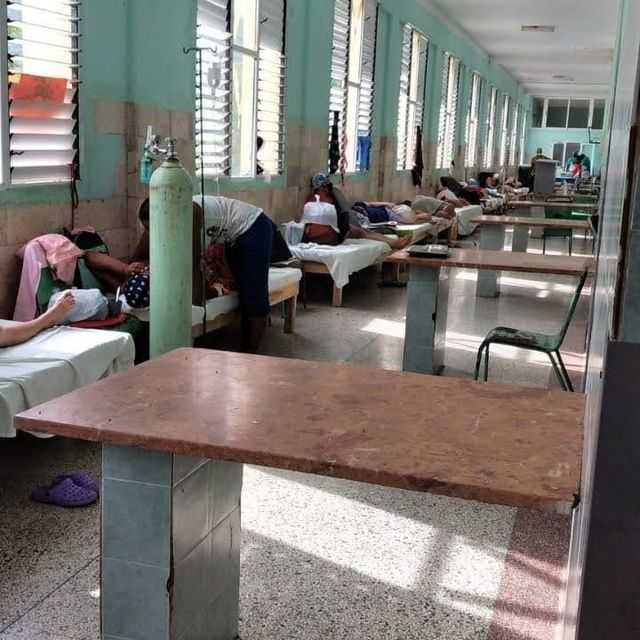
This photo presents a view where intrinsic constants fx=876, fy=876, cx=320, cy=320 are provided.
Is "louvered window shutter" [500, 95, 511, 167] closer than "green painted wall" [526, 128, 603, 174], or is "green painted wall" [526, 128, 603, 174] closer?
"louvered window shutter" [500, 95, 511, 167]

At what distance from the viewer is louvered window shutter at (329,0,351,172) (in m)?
10.2

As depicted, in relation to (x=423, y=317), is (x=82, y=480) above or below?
below

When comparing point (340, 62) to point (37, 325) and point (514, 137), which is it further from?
point (514, 137)

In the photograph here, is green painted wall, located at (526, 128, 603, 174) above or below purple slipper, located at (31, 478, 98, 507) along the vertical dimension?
above

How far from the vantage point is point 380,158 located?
12492 millimetres

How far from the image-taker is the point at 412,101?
46.4ft

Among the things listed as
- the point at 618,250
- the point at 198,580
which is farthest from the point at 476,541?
the point at 618,250

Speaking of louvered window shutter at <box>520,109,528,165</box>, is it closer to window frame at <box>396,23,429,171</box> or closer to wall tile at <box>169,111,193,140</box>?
window frame at <box>396,23,429,171</box>

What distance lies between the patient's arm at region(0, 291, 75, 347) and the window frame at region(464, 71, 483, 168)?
1583cm

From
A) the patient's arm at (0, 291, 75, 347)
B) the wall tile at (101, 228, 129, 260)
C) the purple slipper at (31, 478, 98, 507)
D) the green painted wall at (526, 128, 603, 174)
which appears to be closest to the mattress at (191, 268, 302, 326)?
the wall tile at (101, 228, 129, 260)

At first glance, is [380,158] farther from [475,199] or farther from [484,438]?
[484,438]

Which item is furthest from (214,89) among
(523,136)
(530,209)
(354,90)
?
(523,136)

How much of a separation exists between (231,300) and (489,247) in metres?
4.01

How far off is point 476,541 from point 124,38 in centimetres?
428
